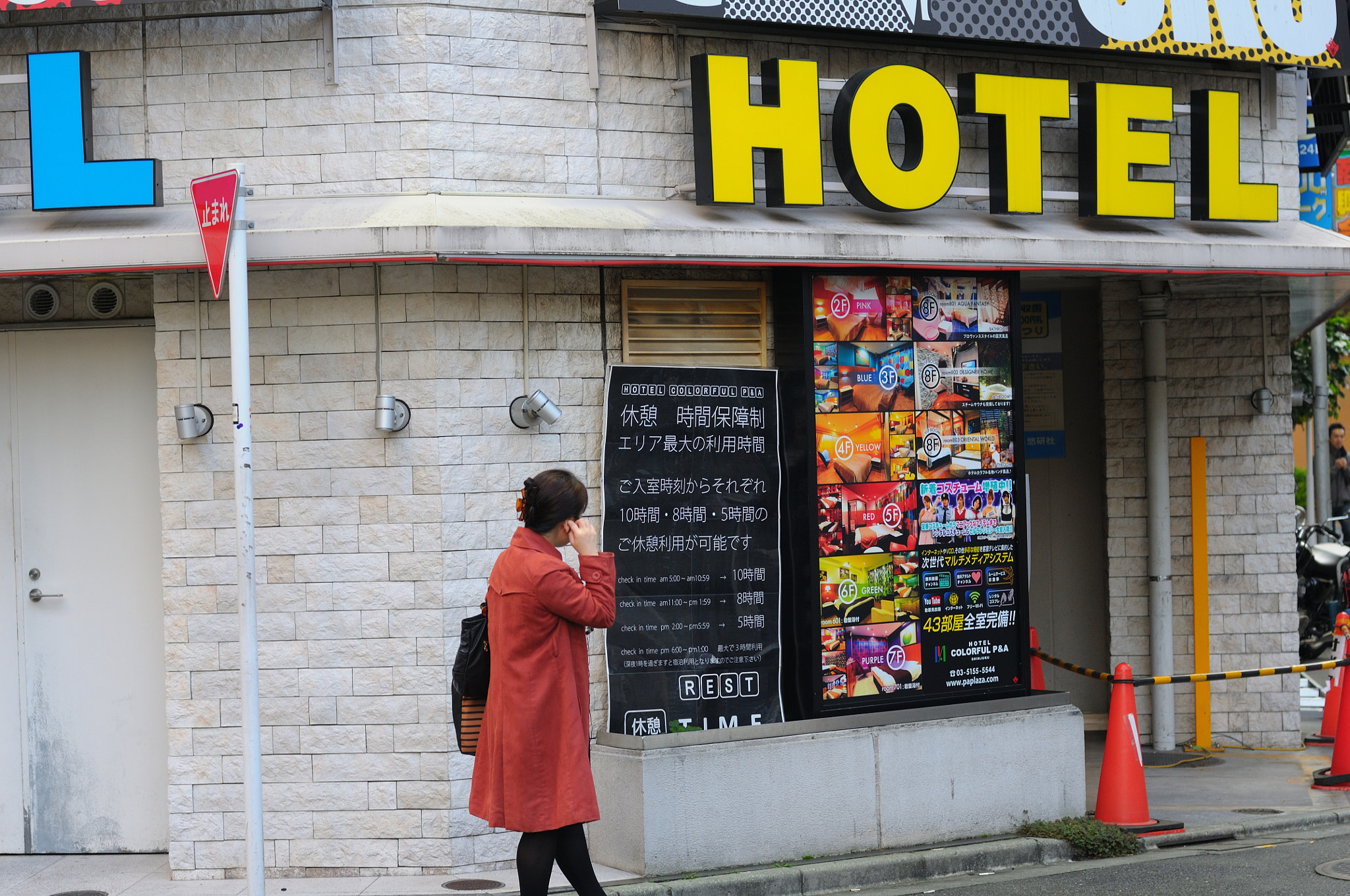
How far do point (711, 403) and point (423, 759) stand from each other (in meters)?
2.49

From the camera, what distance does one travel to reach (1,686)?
26.3 feet

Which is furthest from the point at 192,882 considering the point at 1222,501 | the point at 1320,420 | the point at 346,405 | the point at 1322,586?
the point at 1320,420

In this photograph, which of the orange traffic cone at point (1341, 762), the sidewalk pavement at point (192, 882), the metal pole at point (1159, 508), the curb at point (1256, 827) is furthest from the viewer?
the metal pole at point (1159, 508)

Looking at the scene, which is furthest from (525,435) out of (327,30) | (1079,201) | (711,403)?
(1079,201)

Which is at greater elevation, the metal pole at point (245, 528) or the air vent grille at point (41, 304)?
the air vent grille at point (41, 304)

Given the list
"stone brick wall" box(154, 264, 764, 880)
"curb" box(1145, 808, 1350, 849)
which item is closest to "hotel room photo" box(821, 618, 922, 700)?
"curb" box(1145, 808, 1350, 849)

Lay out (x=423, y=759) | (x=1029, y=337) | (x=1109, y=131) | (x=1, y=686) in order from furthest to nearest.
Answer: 1. (x=1029, y=337)
2. (x=1109, y=131)
3. (x=1, y=686)
4. (x=423, y=759)

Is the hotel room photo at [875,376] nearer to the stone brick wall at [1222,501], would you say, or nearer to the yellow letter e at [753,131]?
the yellow letter e at [753,131]

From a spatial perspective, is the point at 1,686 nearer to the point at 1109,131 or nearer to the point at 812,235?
the point at 812,235

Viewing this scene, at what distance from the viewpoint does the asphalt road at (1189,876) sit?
23.1 feet

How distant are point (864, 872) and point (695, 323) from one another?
10.3ft

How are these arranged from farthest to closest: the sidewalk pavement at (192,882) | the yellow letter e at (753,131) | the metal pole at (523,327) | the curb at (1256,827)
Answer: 1. the curb at (1256,827)
2. the yellow letter e at (753,131)
3. the metal pole at (523,327)
4. the sidewalk pavement at (192,882)

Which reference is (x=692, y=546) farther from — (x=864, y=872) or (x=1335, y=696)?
(x=1335, y=696)

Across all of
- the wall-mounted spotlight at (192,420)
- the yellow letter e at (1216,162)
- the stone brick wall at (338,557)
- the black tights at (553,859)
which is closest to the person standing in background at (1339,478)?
the yellow letter e at (1216,162)
